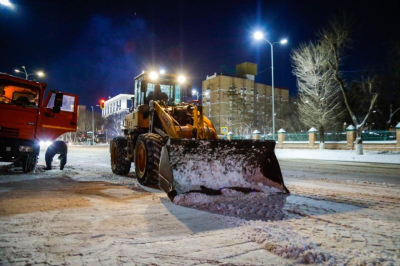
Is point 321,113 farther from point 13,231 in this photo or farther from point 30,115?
point 13,231

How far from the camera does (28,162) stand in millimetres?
9500

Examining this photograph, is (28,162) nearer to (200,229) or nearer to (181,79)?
(181,79)

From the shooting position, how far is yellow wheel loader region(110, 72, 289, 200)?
555 cm

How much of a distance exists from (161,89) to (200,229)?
5.95 m

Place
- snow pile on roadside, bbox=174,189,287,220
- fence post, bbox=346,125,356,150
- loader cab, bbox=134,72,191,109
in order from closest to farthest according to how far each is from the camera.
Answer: snow pile on roadside, bbox=174,189,287,220 → loader cab, bbox=134,72,191,109 → fence post, bbox=346,125,356,150

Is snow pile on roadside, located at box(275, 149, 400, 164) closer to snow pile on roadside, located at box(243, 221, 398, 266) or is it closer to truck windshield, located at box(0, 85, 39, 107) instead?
snow pile on roadside, located at box(243, 221, 398, 266)

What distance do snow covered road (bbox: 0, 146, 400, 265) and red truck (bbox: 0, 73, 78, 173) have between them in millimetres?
3845

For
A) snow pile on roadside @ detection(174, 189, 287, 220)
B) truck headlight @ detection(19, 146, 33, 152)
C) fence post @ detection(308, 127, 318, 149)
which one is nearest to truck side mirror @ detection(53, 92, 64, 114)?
truck headlight @ detection(19, 146, 33, 152)

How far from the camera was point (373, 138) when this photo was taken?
24953 mm

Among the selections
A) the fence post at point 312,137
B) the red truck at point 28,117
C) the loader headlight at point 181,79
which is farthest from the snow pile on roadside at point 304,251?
the fence post at point 312,137

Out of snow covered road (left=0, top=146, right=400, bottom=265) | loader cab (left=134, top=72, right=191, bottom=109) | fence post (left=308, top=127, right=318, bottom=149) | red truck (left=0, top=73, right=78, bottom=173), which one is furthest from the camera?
fence post (left=308, top=127, right=318, bottom=149)

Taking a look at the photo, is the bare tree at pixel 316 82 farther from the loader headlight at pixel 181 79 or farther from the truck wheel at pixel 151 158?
the truck wheel at pixel 151 158

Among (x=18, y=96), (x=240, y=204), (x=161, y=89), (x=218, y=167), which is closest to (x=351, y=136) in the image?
(x=161, y=89)

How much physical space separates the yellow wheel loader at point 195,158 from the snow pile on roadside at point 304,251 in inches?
87.1
